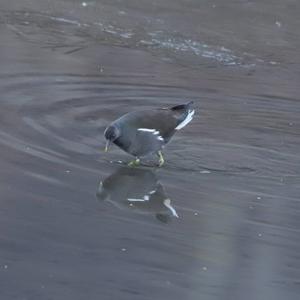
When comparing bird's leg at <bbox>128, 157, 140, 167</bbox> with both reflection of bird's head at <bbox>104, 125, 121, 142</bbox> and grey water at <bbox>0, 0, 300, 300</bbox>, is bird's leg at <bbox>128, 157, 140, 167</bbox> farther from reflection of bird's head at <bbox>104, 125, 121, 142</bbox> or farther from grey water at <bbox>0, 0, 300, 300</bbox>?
reflection of bird's head at <bbox>104, 125, 121, 142</bbox>

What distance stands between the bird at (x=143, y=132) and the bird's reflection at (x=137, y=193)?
0.61ft

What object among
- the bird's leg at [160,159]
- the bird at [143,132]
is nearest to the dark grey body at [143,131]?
the bird at [143,132]

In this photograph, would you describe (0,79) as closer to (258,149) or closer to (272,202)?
(258,149)

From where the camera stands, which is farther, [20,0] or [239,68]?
[20,0]

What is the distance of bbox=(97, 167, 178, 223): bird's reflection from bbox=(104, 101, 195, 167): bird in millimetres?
185

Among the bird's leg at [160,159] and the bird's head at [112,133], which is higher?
the bird's head at [112,133]

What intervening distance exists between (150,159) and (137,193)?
0.96 m

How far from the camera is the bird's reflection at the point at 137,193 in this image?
7188 mm

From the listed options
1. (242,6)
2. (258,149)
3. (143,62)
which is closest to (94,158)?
(258,149)

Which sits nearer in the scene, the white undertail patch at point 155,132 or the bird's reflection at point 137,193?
the bird's reflection at point 137,193

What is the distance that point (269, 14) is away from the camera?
14820mm

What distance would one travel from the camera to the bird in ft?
25.8

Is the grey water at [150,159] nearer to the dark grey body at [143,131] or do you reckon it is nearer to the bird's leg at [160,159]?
the bird's leg at [160,159]

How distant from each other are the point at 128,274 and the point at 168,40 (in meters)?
6.88
